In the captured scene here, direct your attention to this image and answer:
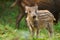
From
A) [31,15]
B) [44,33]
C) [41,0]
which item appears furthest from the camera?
[41,0]

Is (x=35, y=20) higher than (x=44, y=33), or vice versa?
(x=35, y=20)

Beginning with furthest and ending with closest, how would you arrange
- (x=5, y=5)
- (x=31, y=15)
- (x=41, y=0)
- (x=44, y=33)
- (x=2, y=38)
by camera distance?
(x=5, y=5), (x=41, y=0), (x=44, y=33), (x=2, y=38), (x=31, y=15)

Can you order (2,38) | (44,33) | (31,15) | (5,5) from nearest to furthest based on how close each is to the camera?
1. (31,15)
2. (2,38)
3. (44,33)
4. (5,5)

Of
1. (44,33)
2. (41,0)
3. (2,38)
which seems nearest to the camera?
(2,38)

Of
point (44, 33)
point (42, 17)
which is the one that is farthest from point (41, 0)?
point (42, 17)

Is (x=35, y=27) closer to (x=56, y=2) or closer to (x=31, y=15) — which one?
(x=31, y=15)

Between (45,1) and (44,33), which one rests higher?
(45,1)

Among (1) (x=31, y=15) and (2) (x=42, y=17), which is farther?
(2) (x=42, y=17)

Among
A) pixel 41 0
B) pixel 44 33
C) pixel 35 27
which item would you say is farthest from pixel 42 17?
pixel 41 0

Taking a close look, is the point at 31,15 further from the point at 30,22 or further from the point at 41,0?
the point at 41,0

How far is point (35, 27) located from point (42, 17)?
500 millimetres

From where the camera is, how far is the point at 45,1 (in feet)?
36.7

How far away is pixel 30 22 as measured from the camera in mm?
7793

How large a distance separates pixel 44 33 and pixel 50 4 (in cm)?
226
